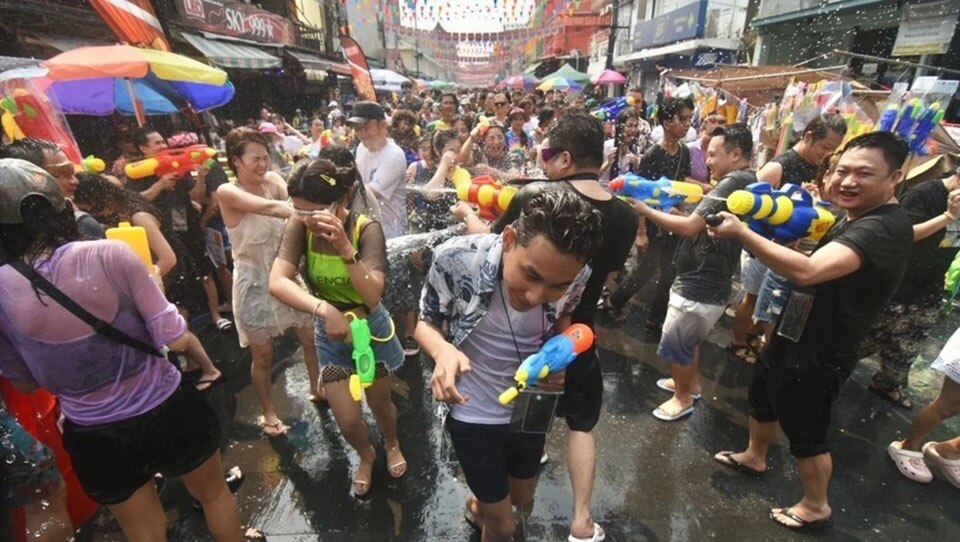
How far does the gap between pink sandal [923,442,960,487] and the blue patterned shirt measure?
9.59ft

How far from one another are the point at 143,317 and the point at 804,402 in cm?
300

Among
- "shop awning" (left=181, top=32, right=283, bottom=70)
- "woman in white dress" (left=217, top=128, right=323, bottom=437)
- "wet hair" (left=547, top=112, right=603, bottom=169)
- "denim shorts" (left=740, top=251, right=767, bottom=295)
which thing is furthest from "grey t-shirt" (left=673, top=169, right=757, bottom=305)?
"shop awning" (left=181, top=32, right=283, bottom=70)

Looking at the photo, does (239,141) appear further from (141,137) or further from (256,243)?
(141,137)

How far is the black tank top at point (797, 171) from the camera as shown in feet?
11.8

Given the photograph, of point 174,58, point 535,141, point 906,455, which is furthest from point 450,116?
point 906,455

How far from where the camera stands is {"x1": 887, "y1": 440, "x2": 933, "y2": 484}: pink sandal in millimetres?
2830

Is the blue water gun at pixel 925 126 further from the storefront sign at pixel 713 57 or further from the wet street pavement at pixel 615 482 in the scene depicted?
the storefront sign at pixel 713 57

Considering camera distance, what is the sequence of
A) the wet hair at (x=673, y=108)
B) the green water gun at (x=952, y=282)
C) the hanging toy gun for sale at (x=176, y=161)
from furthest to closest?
the green water gun at (x=952, y=282) < the wet hair at (x=673, y=108) < the hanging toy gun for sale at (x=176, y=161)

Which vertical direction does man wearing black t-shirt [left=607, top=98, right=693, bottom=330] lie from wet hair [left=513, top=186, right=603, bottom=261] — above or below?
below

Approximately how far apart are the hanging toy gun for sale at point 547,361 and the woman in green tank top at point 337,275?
892 millimetres

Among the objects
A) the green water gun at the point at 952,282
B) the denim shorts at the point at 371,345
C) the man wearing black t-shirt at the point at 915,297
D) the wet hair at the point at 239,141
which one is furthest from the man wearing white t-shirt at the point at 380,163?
the green water gun at the point at 952,282

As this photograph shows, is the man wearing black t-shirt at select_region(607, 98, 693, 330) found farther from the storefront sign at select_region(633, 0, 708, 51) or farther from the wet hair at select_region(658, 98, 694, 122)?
the storefront sign at select_region(633, 0, 708, 51)

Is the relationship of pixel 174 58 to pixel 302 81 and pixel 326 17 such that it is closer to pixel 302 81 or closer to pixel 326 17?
pixel 302 81

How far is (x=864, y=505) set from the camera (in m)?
2.67
